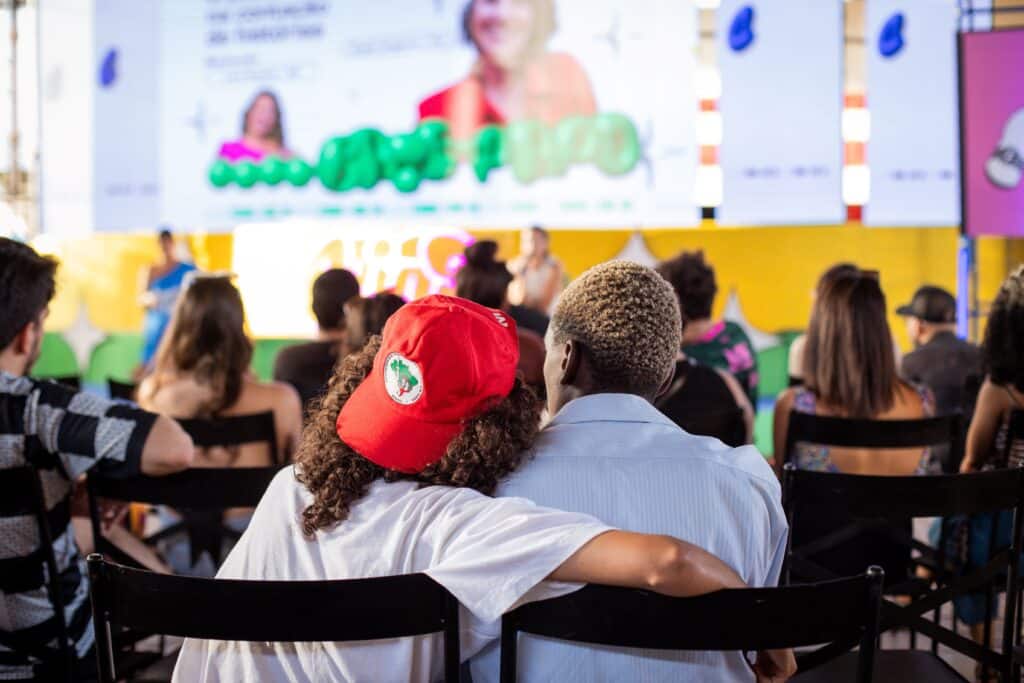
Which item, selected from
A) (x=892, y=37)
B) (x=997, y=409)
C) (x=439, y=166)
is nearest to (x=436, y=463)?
(x=997, y=409)

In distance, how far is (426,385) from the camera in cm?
133

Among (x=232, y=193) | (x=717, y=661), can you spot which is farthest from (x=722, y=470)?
(x=232, y=193)

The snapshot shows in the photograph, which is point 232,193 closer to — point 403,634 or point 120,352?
point 120,352

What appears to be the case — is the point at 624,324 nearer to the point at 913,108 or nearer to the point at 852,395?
the point at 852,395

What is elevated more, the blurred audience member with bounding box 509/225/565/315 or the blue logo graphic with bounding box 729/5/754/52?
the blue logo graphic with bounding box 729/5/754/52

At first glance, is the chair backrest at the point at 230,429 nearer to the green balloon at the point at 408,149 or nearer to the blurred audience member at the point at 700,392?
the blurred audience member at the point at 700,392

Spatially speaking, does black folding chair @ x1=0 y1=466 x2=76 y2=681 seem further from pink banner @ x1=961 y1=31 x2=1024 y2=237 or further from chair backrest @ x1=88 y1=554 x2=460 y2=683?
pink banner @ x1=961 y1=31 x2=1024 y2=237

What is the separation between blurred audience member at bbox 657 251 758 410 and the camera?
3.46 meters

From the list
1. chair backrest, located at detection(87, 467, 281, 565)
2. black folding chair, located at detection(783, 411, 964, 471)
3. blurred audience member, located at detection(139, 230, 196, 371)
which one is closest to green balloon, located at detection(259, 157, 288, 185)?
blurred audience member, located at detection(139, 230, 196, 371)

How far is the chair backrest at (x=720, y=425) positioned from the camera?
8.87 ft

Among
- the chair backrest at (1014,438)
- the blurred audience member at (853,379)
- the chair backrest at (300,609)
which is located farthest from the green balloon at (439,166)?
the chair backrest at (300,609)

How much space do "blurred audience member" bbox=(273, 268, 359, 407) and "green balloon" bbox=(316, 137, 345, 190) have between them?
12.4 feet

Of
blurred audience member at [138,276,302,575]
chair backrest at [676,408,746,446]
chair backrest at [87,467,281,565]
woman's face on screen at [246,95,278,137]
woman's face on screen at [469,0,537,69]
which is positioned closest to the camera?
chair backrest at [87,467,281,565]

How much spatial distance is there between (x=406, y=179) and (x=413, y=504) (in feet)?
20.1
